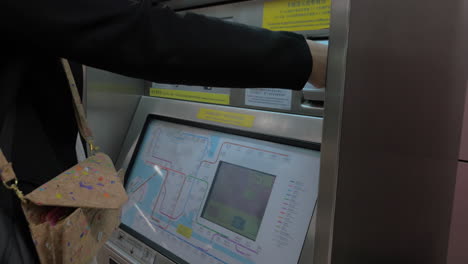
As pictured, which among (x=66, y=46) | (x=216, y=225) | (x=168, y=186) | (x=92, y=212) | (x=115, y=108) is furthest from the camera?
(x=115, y=108)

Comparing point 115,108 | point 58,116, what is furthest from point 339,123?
point 115,108

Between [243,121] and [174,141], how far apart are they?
302 mm

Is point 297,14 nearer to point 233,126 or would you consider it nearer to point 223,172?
point 233,126

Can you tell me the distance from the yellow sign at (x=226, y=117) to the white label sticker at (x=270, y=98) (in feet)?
0.16

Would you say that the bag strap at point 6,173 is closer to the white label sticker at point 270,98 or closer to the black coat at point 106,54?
the black coat at point 106,54

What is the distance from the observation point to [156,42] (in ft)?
1.80

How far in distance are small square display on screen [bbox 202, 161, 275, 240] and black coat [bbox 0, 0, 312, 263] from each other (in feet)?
1.34

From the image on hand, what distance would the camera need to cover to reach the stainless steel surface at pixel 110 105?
1295mm

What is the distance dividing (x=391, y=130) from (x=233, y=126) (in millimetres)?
513

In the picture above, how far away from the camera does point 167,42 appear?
0.55 m

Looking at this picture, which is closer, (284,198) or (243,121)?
(284,198)

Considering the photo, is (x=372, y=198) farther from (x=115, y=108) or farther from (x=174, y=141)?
(x=115, y=108)

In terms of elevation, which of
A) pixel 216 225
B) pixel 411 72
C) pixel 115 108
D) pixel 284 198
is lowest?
pixel 216 225

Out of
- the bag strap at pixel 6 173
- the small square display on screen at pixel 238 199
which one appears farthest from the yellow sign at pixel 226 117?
the bag strap at pixel 6 173
